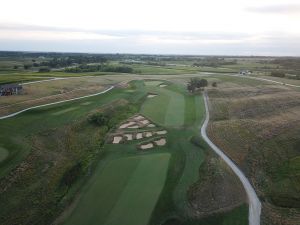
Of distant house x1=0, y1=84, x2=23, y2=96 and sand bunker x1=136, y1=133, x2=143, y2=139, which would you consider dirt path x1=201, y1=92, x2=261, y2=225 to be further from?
distant house x1=0, y1=84, x2=23, y2=96

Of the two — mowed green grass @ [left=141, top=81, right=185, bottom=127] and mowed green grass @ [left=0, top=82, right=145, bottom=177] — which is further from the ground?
mowed green grass @ [left=0, top=82, right=145, bottom=177]

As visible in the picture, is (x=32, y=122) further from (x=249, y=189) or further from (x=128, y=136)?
(x=249, y=189)

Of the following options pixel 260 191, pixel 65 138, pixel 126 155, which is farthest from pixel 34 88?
pixel 260 191

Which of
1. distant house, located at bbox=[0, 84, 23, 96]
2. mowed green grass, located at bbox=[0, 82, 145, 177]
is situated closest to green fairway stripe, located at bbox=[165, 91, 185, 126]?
mowed green grass, located at bbox=[0, 82, 145, 177]

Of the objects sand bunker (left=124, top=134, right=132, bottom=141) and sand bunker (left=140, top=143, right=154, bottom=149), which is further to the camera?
sand bunker (left=124, top=134, right=132, bottom=141)

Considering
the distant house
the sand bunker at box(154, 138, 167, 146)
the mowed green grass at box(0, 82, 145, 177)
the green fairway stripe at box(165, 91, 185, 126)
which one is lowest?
the sand bunker at box(154, 138, 167, 146)

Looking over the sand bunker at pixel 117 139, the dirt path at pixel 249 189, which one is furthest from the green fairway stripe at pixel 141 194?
the dirt path at pixel 249 189

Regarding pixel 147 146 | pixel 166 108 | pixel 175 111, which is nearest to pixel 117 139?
pixel 147 146

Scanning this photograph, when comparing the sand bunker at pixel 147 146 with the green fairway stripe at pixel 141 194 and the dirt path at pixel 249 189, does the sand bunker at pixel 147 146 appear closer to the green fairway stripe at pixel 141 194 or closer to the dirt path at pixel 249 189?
the green fairway stripe at pixel 141 194
